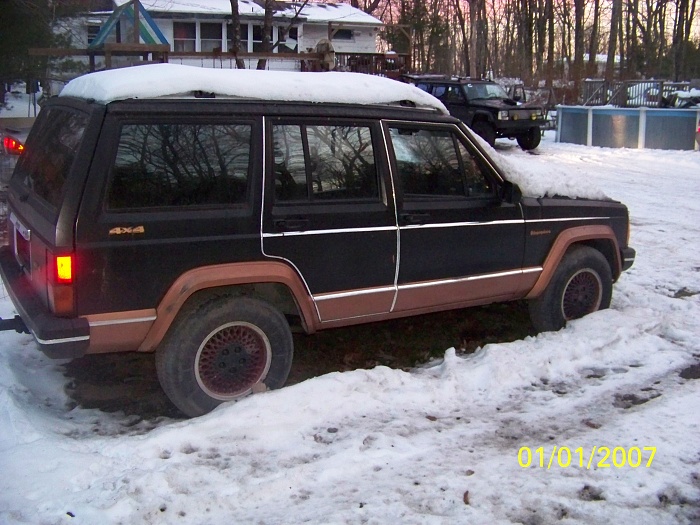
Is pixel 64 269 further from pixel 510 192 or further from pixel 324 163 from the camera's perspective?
pixel 510 192

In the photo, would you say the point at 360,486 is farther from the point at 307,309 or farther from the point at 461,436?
the point at 307,309

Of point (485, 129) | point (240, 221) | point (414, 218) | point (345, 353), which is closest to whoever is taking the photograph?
point (240, 221)

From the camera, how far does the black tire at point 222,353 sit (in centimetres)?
445

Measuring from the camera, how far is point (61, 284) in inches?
159

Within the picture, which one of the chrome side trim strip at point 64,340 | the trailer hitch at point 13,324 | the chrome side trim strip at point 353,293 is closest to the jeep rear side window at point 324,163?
the chrome side trim strip at point 353,293

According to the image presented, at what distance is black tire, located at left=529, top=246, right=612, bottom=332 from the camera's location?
5961 mm

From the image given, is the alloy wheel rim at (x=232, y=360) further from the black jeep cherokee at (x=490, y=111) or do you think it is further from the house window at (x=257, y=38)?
the house window at (x=257, y=38)

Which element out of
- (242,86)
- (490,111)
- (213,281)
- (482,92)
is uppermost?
(482,92)

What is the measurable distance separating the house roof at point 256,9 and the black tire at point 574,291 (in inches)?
1067

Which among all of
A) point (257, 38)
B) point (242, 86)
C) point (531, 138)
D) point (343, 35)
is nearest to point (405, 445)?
point (242, 86)

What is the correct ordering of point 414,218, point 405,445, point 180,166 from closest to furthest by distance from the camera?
point 405,445 < point 180,166 < point 414,218

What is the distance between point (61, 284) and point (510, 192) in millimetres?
3034

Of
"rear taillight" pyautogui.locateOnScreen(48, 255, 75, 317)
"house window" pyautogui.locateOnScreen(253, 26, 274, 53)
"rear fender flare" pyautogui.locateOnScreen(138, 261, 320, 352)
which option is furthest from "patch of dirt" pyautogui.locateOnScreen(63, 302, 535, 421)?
"house window" pyautogui.locateOnScreen(253, 26, 274, 53)
